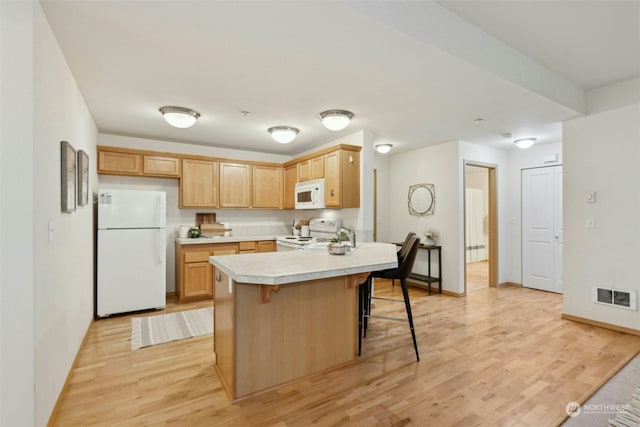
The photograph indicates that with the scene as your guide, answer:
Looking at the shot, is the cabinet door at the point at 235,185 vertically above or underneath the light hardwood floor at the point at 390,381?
above

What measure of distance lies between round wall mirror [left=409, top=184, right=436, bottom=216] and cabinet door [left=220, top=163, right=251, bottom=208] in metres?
2.89

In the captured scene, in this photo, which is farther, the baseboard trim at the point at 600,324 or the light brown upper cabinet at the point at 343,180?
Answer: the light brown upper cabinet at the point at 343,180

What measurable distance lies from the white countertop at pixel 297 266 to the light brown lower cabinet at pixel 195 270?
2.21m

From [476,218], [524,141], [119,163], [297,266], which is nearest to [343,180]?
[297,266]

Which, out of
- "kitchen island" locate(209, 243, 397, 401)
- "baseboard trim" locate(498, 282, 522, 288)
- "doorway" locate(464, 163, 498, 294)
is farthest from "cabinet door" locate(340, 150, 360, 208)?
"doorway" locate(464, 163, 498, 294)

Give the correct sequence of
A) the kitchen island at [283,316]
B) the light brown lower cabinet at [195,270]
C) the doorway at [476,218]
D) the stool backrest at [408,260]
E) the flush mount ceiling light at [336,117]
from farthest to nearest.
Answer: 1. the doorway at [476,218]
2. the light brown lower cabinet at [195,270]
3. the flush mount ceiling light at [336,117]
4. the stool backrest at [408,260]
5. the kitchen island at [283,316]

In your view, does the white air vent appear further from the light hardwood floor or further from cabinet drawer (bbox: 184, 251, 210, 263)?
cabinet drawer (bbox: 184, 251, 210, 263)

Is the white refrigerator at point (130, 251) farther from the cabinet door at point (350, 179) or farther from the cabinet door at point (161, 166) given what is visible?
the cabinet door at point (350, 179)

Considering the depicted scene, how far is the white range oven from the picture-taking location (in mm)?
4429

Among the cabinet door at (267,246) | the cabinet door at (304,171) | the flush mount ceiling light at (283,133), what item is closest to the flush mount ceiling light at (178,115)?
the flush mount ceiling light at (283,133)

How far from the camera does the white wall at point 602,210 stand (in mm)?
A: 3197

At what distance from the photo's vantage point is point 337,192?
13.3 ft

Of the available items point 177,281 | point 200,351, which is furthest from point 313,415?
point 177,281

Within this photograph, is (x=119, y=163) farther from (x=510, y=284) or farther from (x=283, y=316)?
(x=510, y=284)
